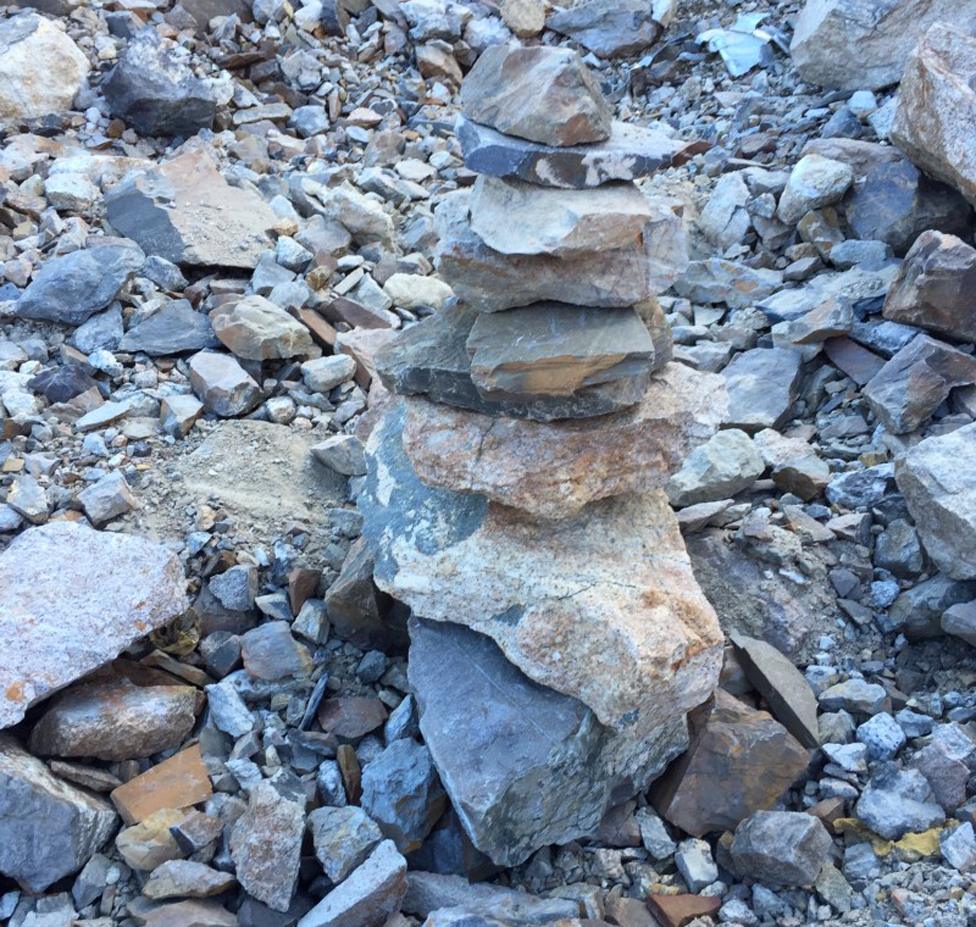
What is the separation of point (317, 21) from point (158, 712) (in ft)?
23.0

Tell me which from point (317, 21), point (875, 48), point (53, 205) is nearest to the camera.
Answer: point (53, 205)

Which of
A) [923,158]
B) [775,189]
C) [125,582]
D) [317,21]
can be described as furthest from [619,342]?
[317,21]

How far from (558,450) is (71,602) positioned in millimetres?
1730

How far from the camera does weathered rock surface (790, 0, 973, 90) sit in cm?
680

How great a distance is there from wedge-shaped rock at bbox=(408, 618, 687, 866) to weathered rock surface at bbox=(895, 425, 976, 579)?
1.20 metres

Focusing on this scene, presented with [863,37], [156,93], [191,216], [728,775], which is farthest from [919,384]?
[156,93]

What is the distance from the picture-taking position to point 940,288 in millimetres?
4906

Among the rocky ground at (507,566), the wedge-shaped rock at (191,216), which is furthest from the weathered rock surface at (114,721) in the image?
the wedge-shaped rock at (191,216)

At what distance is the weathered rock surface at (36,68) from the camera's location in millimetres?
7109

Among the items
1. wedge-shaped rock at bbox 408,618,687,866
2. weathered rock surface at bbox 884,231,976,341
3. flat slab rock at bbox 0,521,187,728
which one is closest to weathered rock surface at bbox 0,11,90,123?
flat slab rock at bbox 0,521,187,728

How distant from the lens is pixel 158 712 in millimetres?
3617

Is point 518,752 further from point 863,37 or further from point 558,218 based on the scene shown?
point 863,37

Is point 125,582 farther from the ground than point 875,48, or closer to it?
closer to it

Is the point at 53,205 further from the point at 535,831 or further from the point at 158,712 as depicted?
the point at 535,831
